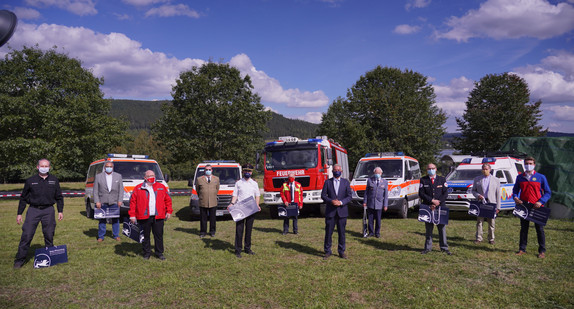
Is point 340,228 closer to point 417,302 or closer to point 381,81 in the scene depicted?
point 417,302

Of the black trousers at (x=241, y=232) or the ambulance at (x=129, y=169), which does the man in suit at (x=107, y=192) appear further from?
the black trousers at (x=241, y=232)

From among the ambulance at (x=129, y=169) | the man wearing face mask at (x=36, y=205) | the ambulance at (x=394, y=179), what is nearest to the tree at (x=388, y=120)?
the ambulance at (x=394, y=179)

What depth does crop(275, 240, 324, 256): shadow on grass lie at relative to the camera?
838cm

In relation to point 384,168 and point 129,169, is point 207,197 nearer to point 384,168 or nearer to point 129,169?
point 129,169

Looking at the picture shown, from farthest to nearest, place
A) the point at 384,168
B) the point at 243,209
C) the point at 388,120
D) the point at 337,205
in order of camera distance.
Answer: the point at 388,120 → the point at 384,168 → the point at 243,209 → the point at 337,205

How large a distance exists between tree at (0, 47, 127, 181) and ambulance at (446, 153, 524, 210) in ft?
71.4

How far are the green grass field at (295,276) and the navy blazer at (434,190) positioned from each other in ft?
4.01

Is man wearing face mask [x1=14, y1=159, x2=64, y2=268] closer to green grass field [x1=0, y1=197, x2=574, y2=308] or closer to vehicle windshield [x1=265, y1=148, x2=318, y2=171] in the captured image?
green grass field [x1=0, y1=197, x2=574, y2=308]

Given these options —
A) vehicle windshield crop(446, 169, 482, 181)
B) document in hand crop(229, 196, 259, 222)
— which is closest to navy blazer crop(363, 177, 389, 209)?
document in hand crop(229, 196, 259, 222)

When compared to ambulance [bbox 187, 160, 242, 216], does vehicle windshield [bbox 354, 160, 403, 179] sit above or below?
above

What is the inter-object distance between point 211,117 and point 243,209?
776 inches

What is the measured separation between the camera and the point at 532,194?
779cm

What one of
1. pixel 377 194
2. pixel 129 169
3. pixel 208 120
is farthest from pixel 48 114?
pixel 377 194

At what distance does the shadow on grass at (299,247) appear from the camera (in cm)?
838
